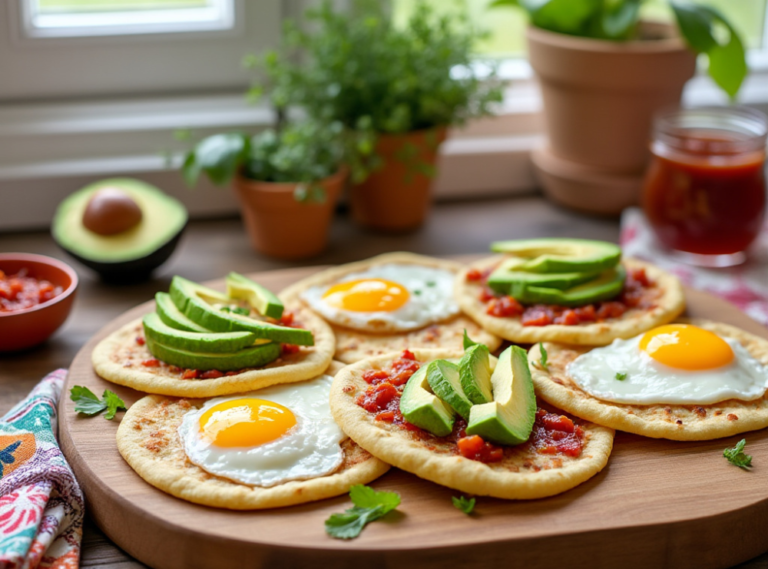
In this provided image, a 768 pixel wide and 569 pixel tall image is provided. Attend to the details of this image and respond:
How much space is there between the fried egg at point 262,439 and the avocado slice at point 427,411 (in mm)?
216

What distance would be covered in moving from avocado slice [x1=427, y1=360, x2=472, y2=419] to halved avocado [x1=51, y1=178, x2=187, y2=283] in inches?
61.3

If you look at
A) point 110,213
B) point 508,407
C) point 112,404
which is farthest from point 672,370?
point 110,213

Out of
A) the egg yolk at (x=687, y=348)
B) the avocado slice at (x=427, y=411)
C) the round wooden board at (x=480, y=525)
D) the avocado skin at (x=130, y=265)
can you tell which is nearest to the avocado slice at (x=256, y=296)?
the avocado skin at (x=130, y=265)

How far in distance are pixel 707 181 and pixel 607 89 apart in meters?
0.71

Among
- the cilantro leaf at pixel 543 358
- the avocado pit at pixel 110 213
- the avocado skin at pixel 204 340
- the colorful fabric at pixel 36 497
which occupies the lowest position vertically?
the colorful fabric at pixel 36 497

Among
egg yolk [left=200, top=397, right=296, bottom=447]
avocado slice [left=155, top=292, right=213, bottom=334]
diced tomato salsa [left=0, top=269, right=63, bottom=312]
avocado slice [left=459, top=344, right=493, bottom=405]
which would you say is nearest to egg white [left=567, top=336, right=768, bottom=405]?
avocado slice [left=459, top=344, right=493, bottom=405]

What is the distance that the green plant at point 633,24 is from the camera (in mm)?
3883

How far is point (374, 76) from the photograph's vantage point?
3938mm

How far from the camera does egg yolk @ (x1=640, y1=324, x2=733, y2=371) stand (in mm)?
2812

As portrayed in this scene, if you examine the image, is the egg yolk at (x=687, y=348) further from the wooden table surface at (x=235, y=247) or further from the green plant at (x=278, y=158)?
the green plant at (x=278, y=158)

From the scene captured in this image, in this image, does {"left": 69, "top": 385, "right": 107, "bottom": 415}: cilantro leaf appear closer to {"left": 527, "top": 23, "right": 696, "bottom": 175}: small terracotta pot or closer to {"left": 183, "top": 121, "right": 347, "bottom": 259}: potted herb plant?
{"left": 183, "top": 121, "right": 347, "bottom": 259}: potted herb plant

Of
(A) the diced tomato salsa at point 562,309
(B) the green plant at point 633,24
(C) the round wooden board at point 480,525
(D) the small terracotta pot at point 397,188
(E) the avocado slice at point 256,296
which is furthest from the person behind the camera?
(D) the small terracotta pot at point 397,188

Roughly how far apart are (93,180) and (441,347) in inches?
84.3

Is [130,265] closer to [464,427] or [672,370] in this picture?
[464,427]
